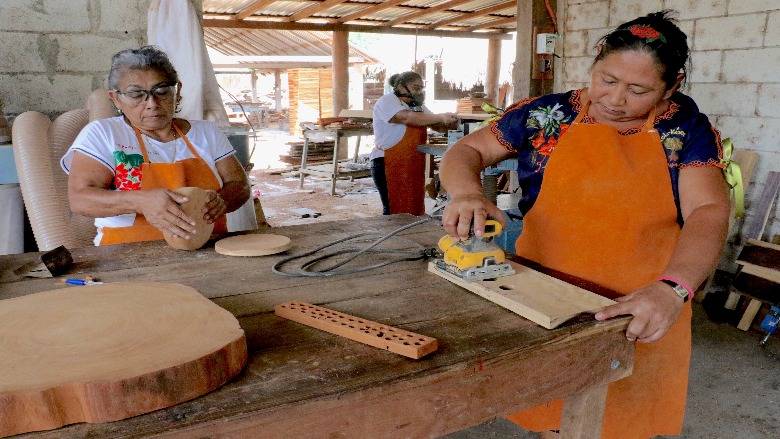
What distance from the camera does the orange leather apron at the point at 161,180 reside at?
7.25 feet

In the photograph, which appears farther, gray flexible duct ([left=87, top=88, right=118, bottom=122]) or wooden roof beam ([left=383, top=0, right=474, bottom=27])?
wooden roof beam ([left=383, top=0, right=474, bottom=27])

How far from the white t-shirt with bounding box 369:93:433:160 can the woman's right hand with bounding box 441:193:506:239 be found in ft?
13.8

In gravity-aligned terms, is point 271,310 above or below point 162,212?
below

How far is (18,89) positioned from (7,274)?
2088 millimetres

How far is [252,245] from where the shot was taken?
1.85 m

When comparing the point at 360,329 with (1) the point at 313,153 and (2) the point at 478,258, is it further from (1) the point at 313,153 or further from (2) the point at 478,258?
(1) the point at 313,153

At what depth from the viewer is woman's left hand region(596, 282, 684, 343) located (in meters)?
1.27

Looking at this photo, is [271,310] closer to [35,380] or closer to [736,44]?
[35,380]

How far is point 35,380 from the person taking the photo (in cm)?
85

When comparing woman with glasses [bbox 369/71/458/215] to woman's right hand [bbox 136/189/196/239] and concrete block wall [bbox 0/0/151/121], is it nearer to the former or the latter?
concrete block wall [bbox 0/0/151/121]

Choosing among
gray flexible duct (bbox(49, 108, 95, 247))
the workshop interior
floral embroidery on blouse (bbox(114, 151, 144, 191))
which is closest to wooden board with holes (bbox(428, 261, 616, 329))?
the workshop interior

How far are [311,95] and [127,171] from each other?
41.6ft

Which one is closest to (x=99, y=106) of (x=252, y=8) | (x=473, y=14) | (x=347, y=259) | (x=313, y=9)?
(x=347, y=259)

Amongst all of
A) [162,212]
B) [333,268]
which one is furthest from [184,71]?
[333,268]
